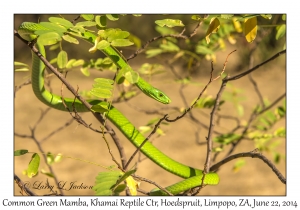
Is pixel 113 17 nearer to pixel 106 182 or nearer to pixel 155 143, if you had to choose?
pixel 106 182

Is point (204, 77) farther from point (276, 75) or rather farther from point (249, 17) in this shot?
point (249, 17)

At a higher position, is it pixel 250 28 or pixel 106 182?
pixel 250 28

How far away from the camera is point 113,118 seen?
121 inches

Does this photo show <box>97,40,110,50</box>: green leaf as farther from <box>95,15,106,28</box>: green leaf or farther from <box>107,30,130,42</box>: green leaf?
<box>95,15,106,28</box>: green leaf

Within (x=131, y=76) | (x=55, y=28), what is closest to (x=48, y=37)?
(x=55, y=28)

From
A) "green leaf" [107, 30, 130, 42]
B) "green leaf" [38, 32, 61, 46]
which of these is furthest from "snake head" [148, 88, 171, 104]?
"green leaf" [38, 32, 61, 46]

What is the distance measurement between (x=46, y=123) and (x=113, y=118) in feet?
28.9

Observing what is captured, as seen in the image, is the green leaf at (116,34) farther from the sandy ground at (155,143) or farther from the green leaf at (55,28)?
the sandy ground at (155,143)

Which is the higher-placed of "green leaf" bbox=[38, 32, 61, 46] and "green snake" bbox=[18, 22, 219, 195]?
"green leaf" bbox=[38, 32, 61, 46]

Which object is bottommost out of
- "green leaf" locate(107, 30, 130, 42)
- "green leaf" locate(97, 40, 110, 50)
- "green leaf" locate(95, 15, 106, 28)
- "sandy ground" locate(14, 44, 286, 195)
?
"sandy ground" locate(14, 44, 286, 195)

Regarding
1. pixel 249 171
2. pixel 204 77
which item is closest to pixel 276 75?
pixel 204 77

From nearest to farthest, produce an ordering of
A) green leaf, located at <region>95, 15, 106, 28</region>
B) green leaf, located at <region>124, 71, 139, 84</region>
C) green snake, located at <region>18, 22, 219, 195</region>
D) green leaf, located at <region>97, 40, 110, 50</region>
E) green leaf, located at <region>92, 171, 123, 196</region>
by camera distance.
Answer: green leaf, located at <region>124, 71, 139, 84</region>, green leaf, located at <region>92, 171, 123, 196</region>, green leaf, located at <region>97, 40, 110, 50</region>, green leaf, located at <region>95, 15, 106, 28</region>, green snake, located at <region>18, 22, 219, 195</region>

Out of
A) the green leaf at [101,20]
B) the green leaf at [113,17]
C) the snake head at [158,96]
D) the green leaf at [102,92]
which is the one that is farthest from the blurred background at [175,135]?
the green leaf at [102,92]

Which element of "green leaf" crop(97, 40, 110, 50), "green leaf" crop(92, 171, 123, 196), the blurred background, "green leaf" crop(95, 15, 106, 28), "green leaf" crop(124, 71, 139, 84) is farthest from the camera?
the blurred background
